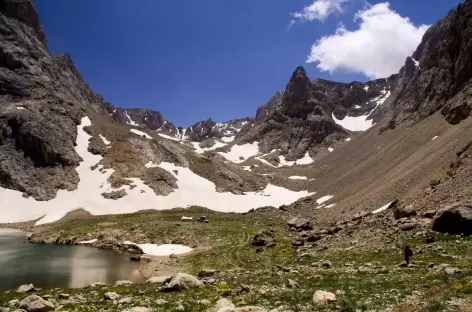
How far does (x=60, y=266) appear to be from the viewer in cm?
4744

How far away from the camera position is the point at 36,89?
450ft

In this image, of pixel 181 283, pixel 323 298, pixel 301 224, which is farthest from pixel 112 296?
pixel 301 224

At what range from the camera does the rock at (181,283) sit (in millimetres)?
25703

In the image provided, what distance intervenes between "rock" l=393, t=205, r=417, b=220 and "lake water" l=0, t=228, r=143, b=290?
29.7 meters

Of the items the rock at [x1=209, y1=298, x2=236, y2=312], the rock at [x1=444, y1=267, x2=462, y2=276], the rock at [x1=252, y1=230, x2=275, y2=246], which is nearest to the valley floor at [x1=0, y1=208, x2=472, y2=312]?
the rock at [x1=444, y1=267, x2=462, y2=276]

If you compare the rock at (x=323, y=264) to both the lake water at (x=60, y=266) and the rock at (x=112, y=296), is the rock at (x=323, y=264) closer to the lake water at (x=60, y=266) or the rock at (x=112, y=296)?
the rock at (x=112, y=296)

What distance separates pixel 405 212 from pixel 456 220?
31.9ft

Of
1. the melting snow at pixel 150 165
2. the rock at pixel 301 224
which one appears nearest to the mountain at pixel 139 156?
the melting snow at pixel 150 165

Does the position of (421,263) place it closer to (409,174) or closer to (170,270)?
(170,270)

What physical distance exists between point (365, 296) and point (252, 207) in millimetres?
92922

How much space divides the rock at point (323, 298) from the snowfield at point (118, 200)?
278 ft

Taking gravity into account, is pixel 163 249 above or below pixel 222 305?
above

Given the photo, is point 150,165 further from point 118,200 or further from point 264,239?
point 264,239

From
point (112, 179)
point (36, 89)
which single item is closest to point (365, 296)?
point (112, 179)
